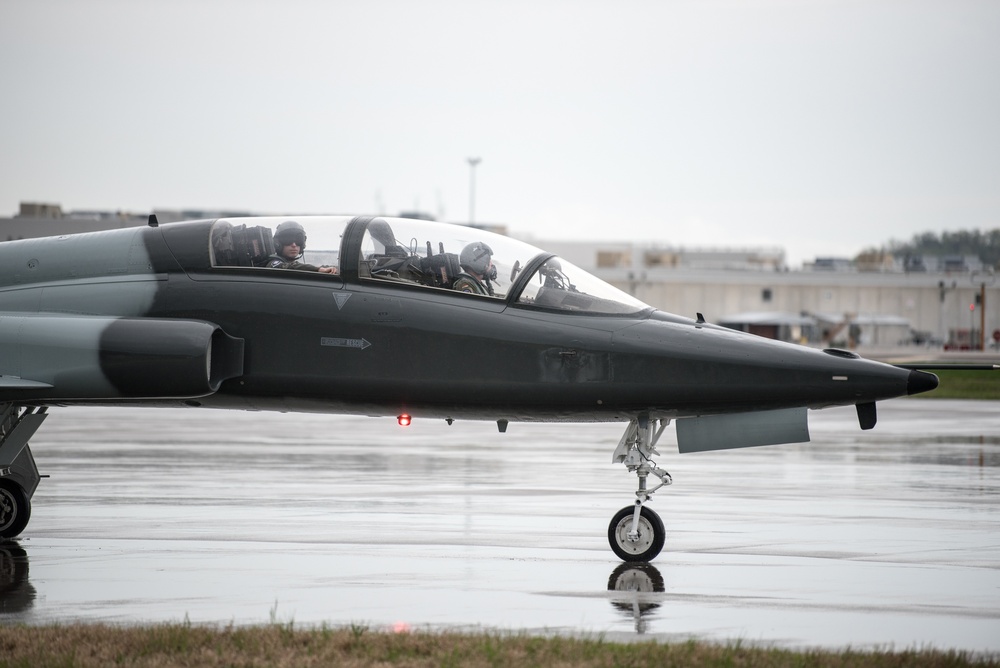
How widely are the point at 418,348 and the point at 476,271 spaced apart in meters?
0.81

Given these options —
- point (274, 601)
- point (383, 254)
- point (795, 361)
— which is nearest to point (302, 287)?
point (383, 254)

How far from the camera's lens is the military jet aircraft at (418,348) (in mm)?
10281

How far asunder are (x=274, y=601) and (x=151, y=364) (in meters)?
2.76

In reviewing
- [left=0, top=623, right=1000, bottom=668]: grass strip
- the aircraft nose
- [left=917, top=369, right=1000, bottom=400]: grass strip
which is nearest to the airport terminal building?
[left=917, top=369, right=1000, bottom=400]: grass strip

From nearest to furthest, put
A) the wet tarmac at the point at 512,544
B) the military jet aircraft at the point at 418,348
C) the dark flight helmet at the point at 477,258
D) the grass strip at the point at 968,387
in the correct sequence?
the wet tarmac at the point at 512,544 → the military jet aircraft at the point at 418,348 → the dark flight helmet at the point at 477,258 → the grass strip at the point at 968,387

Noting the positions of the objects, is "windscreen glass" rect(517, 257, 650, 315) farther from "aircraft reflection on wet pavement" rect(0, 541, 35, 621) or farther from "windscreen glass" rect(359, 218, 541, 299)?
"aircraft reflection on wet pavement" rect(0, 541, 35, 621)

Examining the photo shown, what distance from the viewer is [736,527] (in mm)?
12625

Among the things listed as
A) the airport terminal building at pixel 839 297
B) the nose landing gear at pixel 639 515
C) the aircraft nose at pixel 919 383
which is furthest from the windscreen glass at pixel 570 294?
the airport terminal building at pixel 839 297

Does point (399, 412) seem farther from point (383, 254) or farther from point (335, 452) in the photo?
point (335, 452)

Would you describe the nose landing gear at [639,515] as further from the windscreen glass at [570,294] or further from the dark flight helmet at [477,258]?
the dark flight helmet at [477,258]

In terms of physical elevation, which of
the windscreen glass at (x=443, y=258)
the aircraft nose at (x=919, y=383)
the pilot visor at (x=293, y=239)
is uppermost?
the pilot visor at (x=293, y=239)

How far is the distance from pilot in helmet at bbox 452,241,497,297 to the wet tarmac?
2207mm

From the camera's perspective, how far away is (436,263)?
10.8 meters

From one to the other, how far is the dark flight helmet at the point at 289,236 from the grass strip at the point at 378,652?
4335 mm
